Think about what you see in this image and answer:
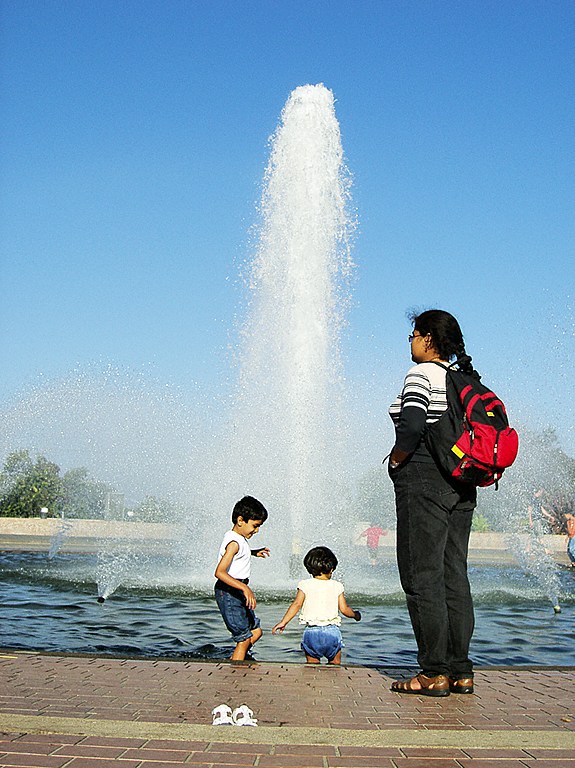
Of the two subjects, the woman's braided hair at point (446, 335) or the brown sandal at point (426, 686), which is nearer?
the brown sandal at point (426, 686)

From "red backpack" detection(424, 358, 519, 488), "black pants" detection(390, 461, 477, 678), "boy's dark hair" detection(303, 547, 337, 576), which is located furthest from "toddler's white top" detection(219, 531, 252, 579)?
"red backpack" detection(424, 358, 519, 488)

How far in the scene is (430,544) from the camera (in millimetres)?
4586

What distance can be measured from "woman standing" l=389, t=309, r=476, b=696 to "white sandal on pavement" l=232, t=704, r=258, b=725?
103 cm

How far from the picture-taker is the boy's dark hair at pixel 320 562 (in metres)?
5.89

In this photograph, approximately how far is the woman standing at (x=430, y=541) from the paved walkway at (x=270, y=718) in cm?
19

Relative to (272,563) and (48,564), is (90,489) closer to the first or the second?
(48,564)

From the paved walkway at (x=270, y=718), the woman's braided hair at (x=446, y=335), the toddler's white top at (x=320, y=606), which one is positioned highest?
the woman's braided hair at (x=446, y=335)

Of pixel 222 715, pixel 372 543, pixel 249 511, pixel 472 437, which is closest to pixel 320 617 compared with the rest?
pixel 249 511

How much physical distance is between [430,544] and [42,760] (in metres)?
2.28

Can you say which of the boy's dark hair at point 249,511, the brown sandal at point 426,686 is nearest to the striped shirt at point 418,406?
the brown sandal at point 426,686

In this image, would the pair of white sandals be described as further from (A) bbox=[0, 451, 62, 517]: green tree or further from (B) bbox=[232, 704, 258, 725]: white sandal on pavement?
(A) bbox=[0, 451, 62, 517]: green tree

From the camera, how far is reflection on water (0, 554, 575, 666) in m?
7.08

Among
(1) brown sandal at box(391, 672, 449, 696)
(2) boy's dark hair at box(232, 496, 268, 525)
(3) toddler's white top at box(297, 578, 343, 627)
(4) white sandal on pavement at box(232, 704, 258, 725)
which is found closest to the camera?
(4) white sandal on pavement at box(232, 704, 258, 725)

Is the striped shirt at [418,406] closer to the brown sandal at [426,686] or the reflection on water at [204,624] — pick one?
the brown sandal at [426,686]
